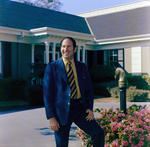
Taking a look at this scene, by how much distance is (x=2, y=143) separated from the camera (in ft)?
15.2

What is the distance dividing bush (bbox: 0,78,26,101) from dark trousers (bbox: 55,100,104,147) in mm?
9512

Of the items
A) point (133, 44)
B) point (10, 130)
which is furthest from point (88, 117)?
point (133, 44)

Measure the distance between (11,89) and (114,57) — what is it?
28.6 feet

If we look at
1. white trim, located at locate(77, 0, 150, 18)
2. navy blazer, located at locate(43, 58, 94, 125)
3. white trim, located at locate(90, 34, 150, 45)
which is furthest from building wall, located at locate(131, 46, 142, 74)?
navy blazer, located at locate(43, 58, 94, 125)

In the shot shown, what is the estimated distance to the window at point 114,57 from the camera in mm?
16969

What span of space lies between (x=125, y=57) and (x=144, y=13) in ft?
12.7

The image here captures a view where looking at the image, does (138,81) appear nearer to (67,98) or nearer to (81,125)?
(81,125)

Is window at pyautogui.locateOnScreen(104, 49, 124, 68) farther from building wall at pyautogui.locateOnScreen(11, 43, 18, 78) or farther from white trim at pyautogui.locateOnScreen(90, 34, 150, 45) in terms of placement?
building wall at pyautogui.locateOnScreen(11, 43, 18, 78)

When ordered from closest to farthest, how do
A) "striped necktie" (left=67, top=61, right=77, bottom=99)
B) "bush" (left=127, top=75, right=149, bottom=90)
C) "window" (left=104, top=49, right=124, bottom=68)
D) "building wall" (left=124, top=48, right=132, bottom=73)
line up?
"striped necktie" (left=67, top=61, right=77, bottom=99)
"bush" (left=127, top=75, right=149, bottom=90)
"building wall" (left=124, top=48, right=132, bottom=73)
"window" (left=104, top=49, right=124, bottom=68)

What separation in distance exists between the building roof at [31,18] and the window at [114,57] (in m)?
2.73

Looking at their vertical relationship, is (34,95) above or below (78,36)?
below

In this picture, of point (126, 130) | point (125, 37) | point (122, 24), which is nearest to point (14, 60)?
point (125, 37)

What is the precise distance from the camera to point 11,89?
468 inches

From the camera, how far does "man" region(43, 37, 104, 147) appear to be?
282 cm
